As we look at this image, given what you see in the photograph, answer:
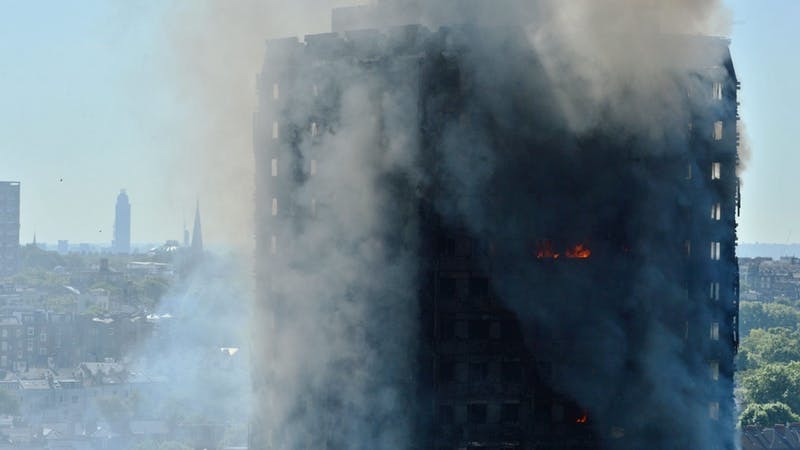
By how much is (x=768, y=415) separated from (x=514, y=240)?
8707 centimetres

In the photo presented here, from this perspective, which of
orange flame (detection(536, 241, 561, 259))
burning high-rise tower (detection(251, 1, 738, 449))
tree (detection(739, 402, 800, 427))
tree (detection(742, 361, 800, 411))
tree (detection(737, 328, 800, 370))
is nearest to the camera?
burning high-rise tower (detection(251, 1, 738, 449))

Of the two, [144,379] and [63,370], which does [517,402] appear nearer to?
[144,379]

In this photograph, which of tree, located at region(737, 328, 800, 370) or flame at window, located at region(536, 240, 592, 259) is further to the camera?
tree, located at region(737, 328, 800, 370)

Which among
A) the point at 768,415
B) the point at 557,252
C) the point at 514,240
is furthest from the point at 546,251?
the point at 768,415

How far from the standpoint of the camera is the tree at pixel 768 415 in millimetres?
126500

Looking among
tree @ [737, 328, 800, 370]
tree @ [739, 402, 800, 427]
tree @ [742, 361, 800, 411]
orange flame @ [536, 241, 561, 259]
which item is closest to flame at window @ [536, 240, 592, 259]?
orange flame @ [536, 241, 561, 259]

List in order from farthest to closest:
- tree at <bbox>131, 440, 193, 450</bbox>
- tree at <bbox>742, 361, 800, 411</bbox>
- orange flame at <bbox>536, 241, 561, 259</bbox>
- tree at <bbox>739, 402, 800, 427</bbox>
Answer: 1. tree at <bbox>742, 361, 800, 411</bbox>
2. tree at <bbox>739, 402, 800, 427</bbox>
3. tree at <bbox>131, 440, 193, 450</bbox>
4. orange flame at <bbox>536, 241, 561, 259</bbox>

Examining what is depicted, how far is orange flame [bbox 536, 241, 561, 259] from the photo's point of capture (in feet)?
155

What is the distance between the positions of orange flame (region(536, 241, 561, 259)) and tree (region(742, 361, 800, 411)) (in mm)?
95961

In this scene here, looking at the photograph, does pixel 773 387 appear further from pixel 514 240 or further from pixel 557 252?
pixel 514 240

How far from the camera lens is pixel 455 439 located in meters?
46.5

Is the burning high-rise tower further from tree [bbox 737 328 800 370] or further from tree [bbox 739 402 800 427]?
tree [bbox 737 328 800 370]

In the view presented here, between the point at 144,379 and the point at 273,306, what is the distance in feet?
341

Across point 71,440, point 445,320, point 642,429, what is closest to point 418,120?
point 445,320
